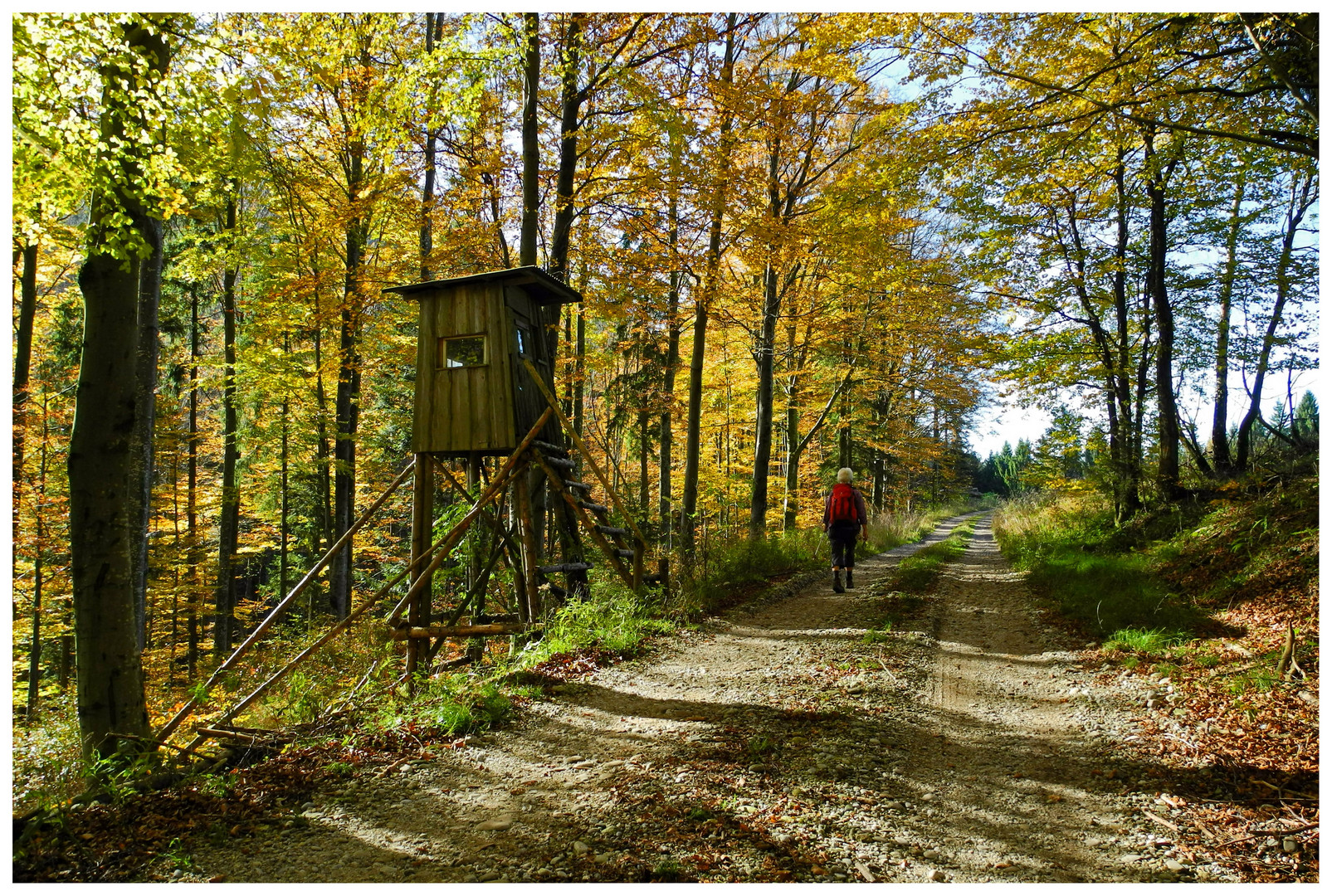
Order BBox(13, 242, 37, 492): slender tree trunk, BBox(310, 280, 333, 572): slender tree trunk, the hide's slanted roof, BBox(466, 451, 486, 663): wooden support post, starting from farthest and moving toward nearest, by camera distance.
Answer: BBox(310, 280, 333, 572): slender tree trunk, BBox(13, 242, 37, 492): slender tree trunk, BBox(466, 451, 486, 663): wooden support post, the hide's slanted roof

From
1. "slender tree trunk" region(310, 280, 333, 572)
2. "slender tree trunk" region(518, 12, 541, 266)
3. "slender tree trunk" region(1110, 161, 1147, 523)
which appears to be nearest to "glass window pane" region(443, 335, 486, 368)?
"slender tree trunk" region(518, 12, 541, 266)

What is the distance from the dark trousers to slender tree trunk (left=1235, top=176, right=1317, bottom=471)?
742 centimetres

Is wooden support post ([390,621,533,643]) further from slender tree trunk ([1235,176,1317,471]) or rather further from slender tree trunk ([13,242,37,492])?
slender tree trunk ([1235,176,1317,471])

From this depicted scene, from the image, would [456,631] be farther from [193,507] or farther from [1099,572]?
[193,507]

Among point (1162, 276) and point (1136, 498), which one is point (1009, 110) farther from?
point (1136, 498)

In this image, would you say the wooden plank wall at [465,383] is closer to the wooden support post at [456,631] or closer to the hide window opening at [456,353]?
the hide window opening at [456,353]

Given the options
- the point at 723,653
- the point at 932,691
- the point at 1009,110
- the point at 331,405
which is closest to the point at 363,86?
the point at 331,405

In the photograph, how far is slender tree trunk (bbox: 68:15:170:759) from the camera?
4855mm

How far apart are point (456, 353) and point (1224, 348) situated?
13.9m

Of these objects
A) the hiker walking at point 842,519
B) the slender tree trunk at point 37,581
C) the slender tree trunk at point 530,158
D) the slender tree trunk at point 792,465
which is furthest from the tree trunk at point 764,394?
the slender tree trunk at point 37,581

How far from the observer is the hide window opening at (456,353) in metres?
8.39
